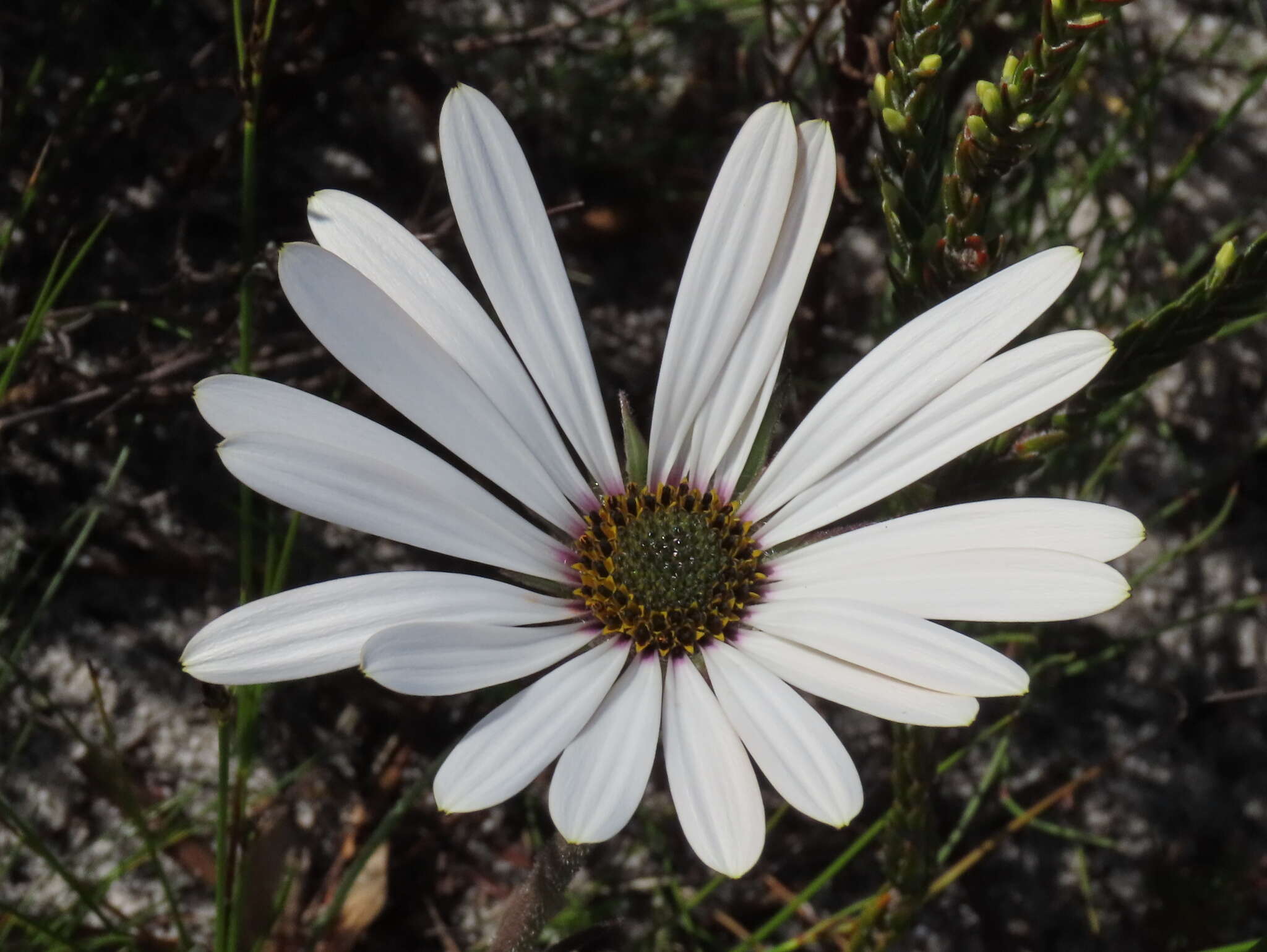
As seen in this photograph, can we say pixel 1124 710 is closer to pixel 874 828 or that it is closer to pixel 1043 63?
pixel 874 828

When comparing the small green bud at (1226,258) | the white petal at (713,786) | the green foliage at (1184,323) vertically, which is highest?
the small green bud at (1226,258)

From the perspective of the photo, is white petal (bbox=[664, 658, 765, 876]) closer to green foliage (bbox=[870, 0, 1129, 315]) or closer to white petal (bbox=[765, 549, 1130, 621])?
white petal (bbox=[765, 549, 1130, 621])

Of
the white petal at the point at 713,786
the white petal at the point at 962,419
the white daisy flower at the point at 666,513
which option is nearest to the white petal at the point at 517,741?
the white daisy flower at the point at 666,513

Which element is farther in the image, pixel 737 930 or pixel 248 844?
pixel 737 930

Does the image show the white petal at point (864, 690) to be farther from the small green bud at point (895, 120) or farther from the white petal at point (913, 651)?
the small green bud at point (895, 120)

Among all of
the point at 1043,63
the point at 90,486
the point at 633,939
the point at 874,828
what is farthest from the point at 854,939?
the point at 90,486

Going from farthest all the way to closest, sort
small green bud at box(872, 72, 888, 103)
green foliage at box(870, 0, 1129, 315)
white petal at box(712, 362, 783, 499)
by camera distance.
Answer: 1. white petal at box(712, 362, 783, 499)
2. small green bud at box(872, 72, 888, 103)
3. green foliage at box(870, 0, 1129, 315)

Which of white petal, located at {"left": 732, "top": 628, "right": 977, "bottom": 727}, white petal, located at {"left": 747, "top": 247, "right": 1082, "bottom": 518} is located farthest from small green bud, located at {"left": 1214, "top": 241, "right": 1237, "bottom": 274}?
white petal, located at {"left": 732, "top": 628, "right": 977, "bottom": 727}
